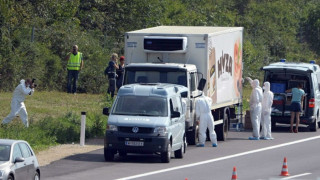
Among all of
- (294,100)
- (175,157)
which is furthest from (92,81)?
(175,157)

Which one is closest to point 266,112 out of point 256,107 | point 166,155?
point 256,107

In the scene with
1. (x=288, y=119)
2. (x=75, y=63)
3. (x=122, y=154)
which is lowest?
(x=122, y=154)

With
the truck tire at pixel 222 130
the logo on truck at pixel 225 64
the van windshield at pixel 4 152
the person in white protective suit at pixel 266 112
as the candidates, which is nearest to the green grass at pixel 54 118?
the truck tire at pixel 222 130

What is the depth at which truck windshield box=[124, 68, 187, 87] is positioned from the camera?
25.4 m

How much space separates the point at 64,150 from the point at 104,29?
68.1ft

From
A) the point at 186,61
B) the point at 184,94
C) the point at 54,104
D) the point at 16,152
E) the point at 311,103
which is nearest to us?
the point at 16,152

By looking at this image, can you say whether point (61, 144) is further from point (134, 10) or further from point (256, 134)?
point (134, 10)

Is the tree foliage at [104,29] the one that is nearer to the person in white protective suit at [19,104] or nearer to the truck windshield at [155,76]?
the person in white protective suit at [19,104]

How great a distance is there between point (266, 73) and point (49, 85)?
964cm

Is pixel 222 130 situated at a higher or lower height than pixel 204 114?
lower

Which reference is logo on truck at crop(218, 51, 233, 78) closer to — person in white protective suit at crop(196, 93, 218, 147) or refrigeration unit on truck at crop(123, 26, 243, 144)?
refrigeration unit on truck at crop(123, 26, 243, 144)

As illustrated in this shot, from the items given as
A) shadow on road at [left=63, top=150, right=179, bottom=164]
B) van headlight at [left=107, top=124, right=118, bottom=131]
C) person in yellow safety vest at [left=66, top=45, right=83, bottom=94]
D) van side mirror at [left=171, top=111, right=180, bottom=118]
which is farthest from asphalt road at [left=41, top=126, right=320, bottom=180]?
person in yellow safety vest at [left=66, top=45, right=83, bottom=94]

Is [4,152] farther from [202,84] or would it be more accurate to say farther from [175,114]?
[202,84]

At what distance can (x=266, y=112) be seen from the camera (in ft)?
96.4
